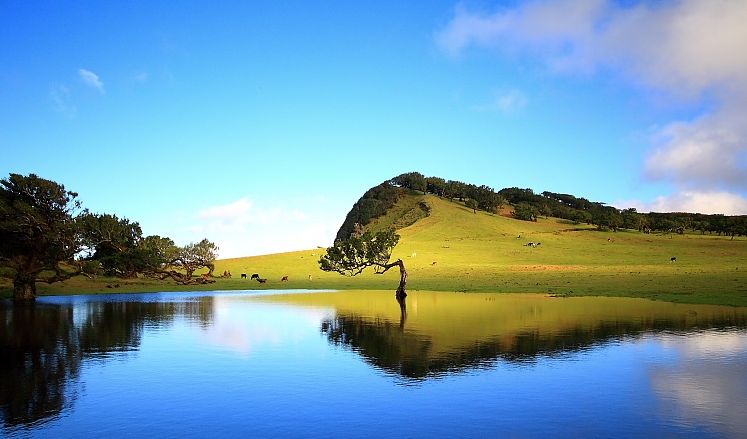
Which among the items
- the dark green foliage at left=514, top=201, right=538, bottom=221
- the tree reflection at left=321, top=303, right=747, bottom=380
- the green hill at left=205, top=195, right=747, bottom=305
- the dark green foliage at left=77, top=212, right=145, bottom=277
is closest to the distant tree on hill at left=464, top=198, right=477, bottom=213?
the green hill at left=205, top=195, right=747, bottom=305

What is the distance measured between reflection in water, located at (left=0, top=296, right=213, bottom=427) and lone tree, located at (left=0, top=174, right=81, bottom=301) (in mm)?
4783

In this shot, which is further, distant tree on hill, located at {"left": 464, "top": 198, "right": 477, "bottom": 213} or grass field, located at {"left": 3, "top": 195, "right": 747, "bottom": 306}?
distant tree on hill, located at {"left": 464, "top": 198, "right": 477, "bottom": 213}

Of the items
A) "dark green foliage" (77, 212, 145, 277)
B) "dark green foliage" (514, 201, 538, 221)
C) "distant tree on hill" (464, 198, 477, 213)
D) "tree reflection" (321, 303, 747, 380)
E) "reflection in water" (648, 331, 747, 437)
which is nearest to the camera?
"reflection in water" (648, 331, 747, 437)

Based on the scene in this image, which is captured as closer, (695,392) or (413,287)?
(695,392)

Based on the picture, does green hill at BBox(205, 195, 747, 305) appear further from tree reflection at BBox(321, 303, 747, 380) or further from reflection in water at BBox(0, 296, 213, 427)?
reflection in water at BBox(0, 296, 213, 427)

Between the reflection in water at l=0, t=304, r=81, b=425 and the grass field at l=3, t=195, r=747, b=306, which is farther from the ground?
the grass field at l=3, t=195, r=747, b=306

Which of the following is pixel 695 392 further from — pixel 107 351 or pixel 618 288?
pixel 618 288

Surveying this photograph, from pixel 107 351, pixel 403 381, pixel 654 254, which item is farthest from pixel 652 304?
pixel 654 254

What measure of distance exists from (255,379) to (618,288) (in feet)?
162

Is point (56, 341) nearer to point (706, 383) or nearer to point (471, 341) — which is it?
point (471, 341)

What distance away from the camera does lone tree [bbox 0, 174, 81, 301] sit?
53969 mm

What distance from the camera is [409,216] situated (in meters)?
188

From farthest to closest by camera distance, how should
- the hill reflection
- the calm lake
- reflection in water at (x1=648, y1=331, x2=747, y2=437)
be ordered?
1. the hill reflection
2. reflection in water at (x1=648, y1=331, x2=747, y2=437)
3. the calm lake

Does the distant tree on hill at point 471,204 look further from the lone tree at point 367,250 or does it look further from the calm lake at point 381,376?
the calm lake at point 381,376
